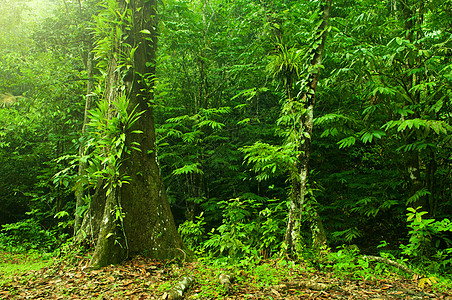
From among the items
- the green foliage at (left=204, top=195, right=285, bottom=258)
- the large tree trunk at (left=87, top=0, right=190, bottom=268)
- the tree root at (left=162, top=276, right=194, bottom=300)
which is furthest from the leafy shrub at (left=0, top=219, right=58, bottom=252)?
the tree root at (left=162, top=276, right=194, bottom=300)

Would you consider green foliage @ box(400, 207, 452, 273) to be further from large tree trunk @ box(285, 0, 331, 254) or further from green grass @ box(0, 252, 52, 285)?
green grass @ box(0, 252, 52, 285)

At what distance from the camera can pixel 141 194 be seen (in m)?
3.42

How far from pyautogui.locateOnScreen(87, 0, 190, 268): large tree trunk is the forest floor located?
183 millimetres

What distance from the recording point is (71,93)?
282 inches

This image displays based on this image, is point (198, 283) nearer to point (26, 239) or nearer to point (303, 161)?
point (303, 161)

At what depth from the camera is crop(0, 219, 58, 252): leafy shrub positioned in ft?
22.8

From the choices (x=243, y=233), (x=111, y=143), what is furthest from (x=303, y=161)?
(x=111, y=143)

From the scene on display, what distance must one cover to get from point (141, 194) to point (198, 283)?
1.40 meters

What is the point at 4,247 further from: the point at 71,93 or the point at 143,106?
the point at 143,106

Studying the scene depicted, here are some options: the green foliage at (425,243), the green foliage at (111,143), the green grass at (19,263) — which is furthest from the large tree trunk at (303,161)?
the green grass at (19,263)

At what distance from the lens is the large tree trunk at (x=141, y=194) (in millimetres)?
3094

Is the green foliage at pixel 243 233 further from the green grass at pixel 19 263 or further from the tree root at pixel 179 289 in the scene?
the green grass at pixel 19 263

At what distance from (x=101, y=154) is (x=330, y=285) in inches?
132

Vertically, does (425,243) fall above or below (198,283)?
above
